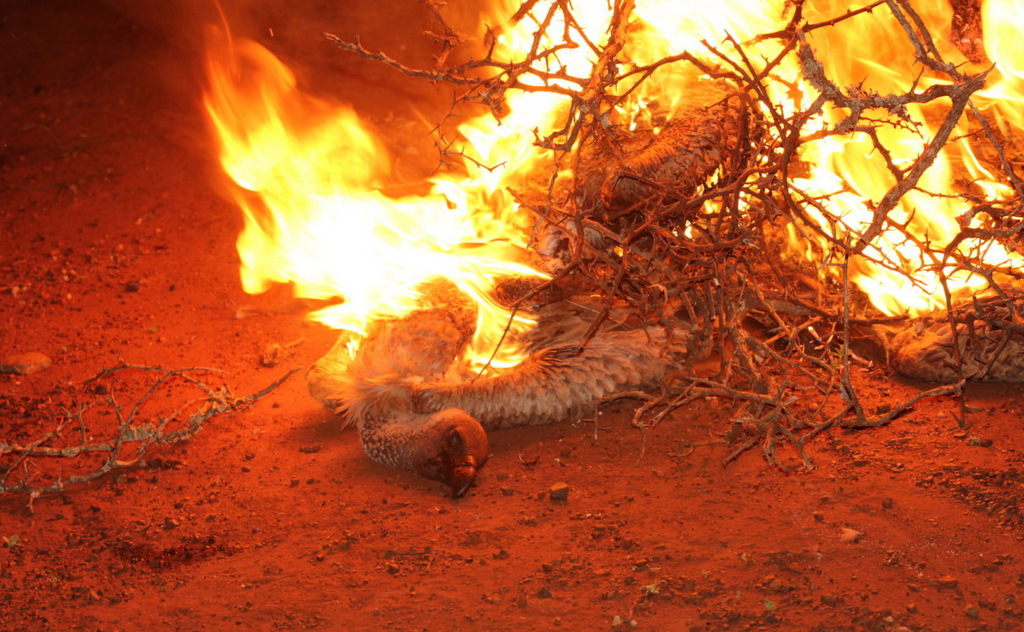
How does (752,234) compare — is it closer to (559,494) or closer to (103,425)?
(559,494)

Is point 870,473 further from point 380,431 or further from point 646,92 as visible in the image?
point 646,92

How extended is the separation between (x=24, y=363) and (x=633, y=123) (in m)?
3.12

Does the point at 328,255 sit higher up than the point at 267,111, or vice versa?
the point at 267,111

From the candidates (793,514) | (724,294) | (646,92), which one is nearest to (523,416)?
(724,294)

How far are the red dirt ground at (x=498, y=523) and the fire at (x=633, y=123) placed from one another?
20.4 inches

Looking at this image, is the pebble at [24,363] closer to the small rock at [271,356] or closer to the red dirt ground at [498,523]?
the red dirt ground at [498,523]

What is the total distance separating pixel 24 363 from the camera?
4.85 m

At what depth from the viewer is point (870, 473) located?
351 centimetres

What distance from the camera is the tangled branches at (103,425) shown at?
353cm

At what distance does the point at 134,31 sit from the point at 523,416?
21.1 ft

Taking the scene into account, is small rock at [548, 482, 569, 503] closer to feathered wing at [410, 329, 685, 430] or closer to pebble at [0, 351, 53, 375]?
feathered wing at [410, 329, 685, 430]

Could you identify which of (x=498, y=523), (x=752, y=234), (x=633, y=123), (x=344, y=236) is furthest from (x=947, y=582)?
(x=344, y=236)

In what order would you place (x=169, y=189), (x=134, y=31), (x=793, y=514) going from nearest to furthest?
(x=793, y=514) < (x=169, y=189) < (x=134, y=31)

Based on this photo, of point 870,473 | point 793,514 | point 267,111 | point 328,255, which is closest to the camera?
point 793,514
